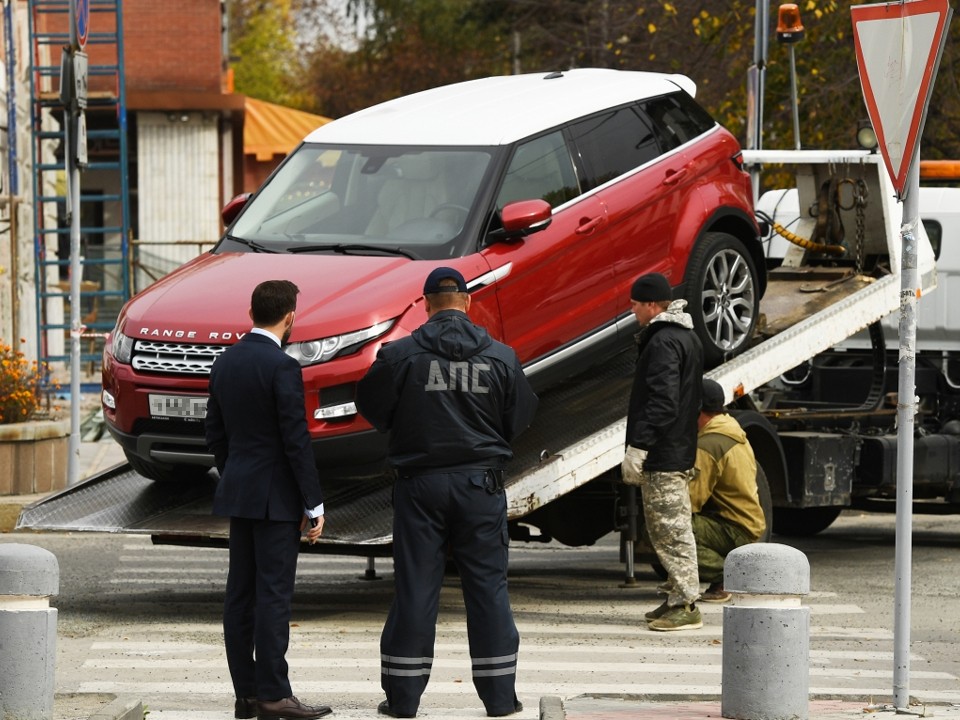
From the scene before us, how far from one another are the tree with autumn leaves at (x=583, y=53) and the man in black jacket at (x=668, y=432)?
1.69 m

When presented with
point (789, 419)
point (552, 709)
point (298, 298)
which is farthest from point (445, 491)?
point (789, 419)

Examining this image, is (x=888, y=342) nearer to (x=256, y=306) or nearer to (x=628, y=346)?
(x=628, y=346)

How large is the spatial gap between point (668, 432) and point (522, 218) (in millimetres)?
1384

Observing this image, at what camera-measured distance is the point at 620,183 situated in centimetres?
1100

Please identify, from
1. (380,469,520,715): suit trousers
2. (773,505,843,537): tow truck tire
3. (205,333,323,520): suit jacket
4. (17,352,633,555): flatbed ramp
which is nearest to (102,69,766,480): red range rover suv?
(17,352,633,555): flatbed ramp

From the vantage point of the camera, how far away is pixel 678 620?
33.1ft

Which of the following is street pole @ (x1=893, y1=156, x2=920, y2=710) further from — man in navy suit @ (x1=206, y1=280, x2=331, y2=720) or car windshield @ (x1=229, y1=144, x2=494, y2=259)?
car windshield @ (x1=229, y1=144, x2=494, y2=259)

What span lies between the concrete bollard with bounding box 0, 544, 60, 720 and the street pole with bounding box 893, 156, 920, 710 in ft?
10.6

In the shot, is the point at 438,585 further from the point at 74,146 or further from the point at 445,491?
the point at 74,146

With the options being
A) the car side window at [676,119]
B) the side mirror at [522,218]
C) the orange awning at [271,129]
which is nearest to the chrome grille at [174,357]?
the side mirror at [522,218]

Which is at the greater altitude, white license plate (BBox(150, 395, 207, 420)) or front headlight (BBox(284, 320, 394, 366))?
front headlight (BBox(284, 320, 394, 366))

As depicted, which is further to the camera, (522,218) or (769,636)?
(522,218)

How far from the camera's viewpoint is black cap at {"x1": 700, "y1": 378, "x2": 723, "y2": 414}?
10.8 m

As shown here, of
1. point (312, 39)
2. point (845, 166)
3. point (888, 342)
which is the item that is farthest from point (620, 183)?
point (312, 39)
